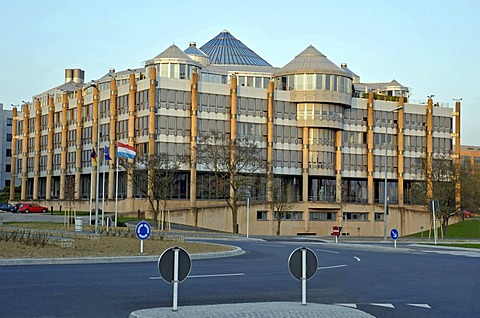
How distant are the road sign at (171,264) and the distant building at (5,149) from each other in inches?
4832

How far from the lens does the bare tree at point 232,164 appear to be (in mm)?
67500

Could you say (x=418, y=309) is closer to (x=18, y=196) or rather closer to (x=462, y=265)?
(x=462, y=265)

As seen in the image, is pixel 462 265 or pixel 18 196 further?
pixel 18 196

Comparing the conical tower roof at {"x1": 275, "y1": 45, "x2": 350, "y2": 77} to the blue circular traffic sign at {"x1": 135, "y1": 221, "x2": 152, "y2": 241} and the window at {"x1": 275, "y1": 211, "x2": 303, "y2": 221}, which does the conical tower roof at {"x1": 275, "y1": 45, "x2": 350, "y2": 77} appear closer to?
the window at {"x1": 275, "y1": 211, "x2": 303, "y2": 221}

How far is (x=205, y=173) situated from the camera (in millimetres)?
80500

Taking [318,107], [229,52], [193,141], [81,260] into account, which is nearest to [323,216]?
[318,107]

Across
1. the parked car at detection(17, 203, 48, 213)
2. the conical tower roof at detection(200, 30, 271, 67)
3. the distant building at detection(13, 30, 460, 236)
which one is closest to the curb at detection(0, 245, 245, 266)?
the distant building at detection(13, 30, 460, 236)

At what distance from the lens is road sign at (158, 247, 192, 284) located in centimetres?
1136

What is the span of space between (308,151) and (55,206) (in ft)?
105

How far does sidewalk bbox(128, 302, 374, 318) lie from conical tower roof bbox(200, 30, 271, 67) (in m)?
86.4

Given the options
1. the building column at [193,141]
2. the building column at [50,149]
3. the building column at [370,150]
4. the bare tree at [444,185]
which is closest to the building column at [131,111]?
the building column at [193,141]

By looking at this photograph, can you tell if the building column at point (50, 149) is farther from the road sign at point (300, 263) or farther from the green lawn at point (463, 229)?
the road sign at point (300, 263)

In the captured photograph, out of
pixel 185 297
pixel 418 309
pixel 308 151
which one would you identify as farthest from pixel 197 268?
pixel 308 151

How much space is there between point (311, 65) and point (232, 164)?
2128 cm
